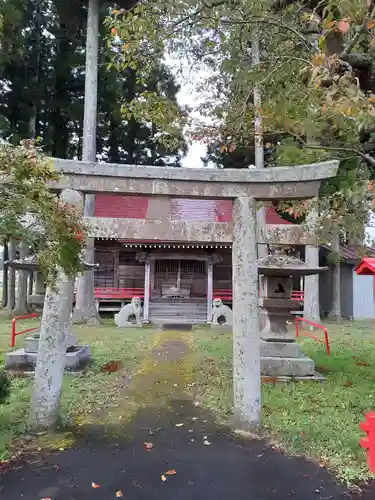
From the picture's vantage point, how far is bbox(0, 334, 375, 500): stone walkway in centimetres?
315

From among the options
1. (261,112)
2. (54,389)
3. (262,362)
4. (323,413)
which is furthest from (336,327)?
(54,389)

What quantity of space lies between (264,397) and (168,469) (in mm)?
2471

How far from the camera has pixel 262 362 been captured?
268 inches

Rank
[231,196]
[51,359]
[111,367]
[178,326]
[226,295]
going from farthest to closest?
1. [226,295]
2. [178,326]
3. [111,367]
4. [231,196]
5. [51,359]

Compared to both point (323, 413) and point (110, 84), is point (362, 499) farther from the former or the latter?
point (110, 84)

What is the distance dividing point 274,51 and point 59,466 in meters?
7.94

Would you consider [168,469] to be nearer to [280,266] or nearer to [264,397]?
[264,397]

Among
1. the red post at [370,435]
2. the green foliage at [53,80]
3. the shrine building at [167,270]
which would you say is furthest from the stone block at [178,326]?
the red post at [370,435]

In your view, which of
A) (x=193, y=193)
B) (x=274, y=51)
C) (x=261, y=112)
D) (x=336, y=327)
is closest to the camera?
(x=193, y=193)

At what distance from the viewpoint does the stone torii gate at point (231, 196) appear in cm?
464

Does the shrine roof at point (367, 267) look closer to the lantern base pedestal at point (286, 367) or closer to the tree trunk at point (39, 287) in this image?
the lantern base pedestal at point (286, 367)

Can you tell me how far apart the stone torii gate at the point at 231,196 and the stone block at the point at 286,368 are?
2.29 m

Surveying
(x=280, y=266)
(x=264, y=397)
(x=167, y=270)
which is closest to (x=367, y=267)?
(x=280, y=266)

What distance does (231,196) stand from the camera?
192 inches
